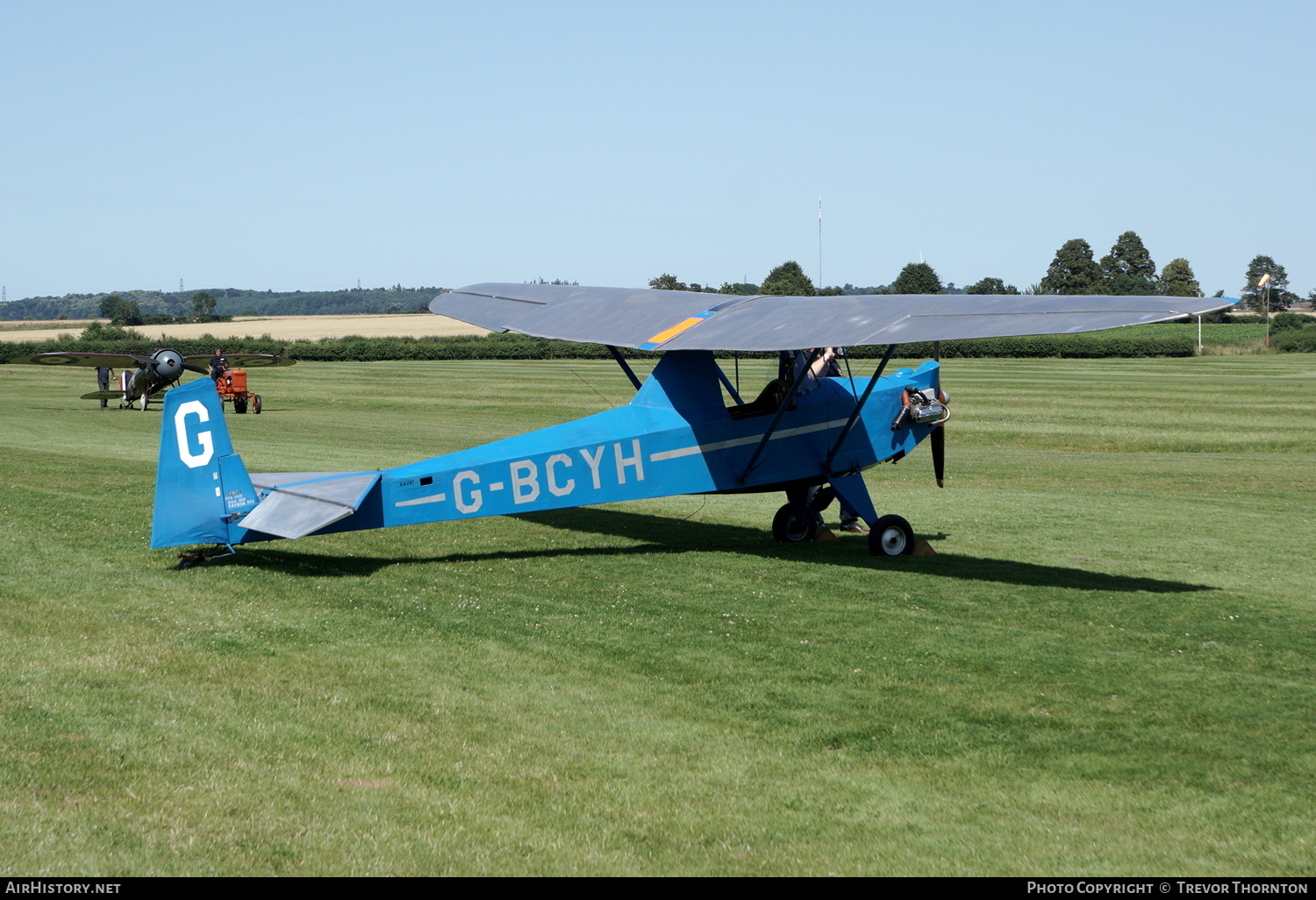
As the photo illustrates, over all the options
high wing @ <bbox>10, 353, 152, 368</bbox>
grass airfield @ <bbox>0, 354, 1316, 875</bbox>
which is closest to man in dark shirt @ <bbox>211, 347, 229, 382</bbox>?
high wing @ <bbox>10, 353, 152, 368</bbox>

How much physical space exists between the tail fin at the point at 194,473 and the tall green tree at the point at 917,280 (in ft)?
303

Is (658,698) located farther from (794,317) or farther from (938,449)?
(938,449)

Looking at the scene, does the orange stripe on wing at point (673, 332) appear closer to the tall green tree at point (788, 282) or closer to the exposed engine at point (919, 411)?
the exposed engine at point (919, 411)

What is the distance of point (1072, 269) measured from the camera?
138750 millimetres

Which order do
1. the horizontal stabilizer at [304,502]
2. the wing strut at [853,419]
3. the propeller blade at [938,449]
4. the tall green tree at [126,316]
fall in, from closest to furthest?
1. the horizontal stabilizer at [304,502]
2. the wing strut at [853,419]
3. the propeller blade at [938,449]
4. the tall green tree at [126,316]

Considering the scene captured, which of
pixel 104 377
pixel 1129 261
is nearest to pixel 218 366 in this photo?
pixel 104 377

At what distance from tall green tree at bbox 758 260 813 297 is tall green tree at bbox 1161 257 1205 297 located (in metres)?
49.7

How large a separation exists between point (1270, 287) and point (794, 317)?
511ft

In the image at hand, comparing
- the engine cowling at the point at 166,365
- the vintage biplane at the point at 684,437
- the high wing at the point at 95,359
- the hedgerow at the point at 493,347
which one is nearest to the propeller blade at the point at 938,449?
the vintage biplane at the point at 684,437

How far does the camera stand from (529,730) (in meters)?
6.64

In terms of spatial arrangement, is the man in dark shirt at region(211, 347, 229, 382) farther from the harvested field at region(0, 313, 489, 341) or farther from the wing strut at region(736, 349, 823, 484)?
the harvested field at region(0, 313, 489, 341)

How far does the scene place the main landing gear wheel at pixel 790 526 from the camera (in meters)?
13.6

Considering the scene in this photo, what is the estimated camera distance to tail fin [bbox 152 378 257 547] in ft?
33.4
